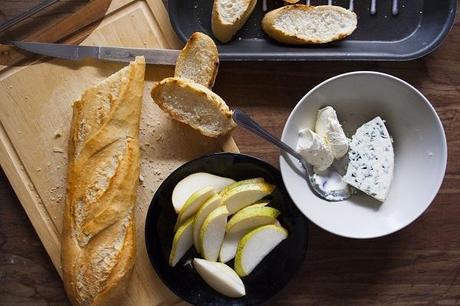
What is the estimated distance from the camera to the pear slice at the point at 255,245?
1321 mm

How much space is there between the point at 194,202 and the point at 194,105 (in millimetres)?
214

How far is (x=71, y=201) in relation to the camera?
1.30 metres

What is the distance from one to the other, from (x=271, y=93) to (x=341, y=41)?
0.20 meters

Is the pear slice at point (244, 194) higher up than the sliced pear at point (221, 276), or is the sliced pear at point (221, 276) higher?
the pear slice at point (244, 194)

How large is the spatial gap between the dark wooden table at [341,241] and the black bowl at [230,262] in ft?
0.24

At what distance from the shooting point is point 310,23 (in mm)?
1392

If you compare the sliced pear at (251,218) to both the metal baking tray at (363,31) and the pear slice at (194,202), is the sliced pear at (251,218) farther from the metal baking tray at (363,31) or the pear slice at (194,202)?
the metal baking tray at (363,31)

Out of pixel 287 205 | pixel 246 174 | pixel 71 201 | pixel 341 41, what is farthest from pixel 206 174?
pixel 341 41

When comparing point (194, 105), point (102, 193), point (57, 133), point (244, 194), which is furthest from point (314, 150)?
point (57, 133)

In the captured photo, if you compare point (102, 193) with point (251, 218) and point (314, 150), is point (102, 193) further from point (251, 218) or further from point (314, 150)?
point (314, 150)

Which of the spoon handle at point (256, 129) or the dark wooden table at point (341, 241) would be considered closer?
the spoon handle at point (256, 129)

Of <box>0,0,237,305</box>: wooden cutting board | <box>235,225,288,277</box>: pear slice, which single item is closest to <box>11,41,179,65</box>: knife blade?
<box>0,0,237,305</box>: wooden cutting board

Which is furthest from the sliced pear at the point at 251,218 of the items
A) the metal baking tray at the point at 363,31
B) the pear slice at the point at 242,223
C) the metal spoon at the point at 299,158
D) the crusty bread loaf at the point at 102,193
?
the metal baking tray at the point at 363,31

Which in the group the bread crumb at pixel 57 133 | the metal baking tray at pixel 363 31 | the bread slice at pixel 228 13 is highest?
the bread slice at pixel 228 13
